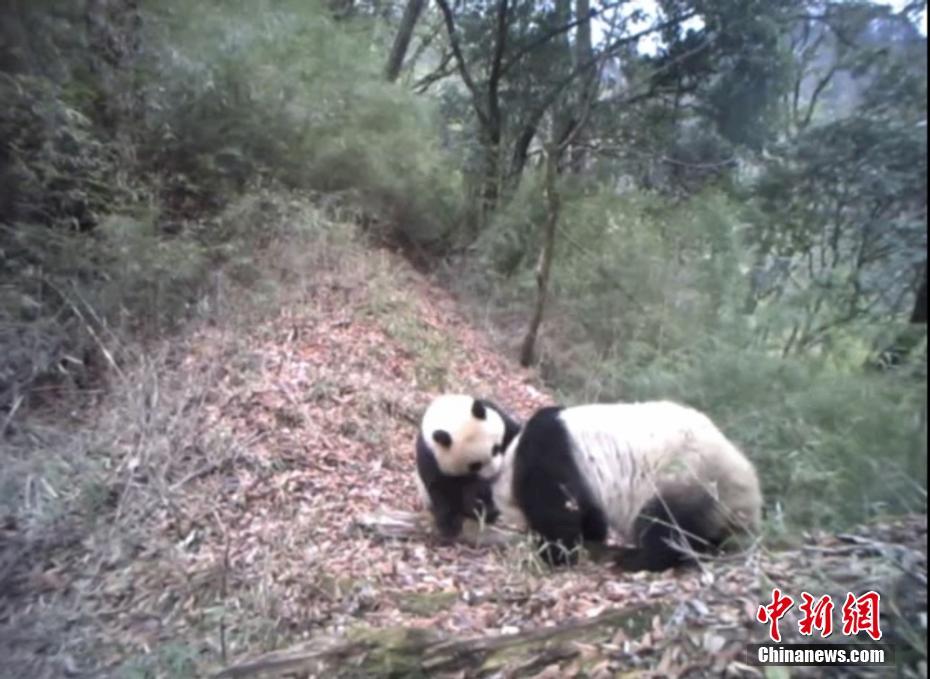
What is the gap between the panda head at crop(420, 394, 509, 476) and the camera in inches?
203

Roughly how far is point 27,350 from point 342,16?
5.50m

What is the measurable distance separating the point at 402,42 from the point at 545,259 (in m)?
3.52

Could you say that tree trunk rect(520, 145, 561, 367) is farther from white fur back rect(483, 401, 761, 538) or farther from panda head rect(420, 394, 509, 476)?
white fur back rect(483, 401, 761, 538)

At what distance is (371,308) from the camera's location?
7.91 m

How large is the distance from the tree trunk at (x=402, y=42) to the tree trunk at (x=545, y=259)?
95.0 inches

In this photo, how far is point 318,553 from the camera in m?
4.90

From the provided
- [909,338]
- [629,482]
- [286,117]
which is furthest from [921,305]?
[286,117]

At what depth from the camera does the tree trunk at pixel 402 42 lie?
9.43 m

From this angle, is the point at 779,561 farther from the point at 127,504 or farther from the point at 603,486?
the point at 127,504

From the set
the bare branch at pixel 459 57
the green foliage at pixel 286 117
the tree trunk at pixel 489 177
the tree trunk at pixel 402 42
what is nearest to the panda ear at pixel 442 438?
the tree trunk at pixel 489 177

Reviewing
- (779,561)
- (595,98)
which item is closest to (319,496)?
(779,561)

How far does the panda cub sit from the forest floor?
0.25 metres

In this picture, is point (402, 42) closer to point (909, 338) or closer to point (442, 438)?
point (442, 438)

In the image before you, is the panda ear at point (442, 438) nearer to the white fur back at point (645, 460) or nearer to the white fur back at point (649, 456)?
the white fur back at point (645, 460)
